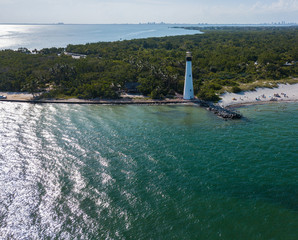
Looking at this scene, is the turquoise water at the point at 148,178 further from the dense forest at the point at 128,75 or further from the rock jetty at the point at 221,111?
the dense forest at the point at 128,75

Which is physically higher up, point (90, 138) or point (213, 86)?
point (213, 86)

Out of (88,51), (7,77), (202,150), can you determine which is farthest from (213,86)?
(88,51)

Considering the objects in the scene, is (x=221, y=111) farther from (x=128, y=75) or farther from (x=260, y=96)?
(x=128, y=75)

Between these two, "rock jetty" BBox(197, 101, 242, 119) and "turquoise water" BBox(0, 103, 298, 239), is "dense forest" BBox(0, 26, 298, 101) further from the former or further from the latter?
"turquoise water" BBox(0, 103, 298, 239)

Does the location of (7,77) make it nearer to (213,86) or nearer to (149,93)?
(149,93)

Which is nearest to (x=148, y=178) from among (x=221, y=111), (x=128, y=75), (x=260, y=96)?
(x=221, y=111)

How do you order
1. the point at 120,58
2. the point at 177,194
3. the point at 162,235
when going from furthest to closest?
the point at 120,58 < the point at 177,194 < the point at 162,235

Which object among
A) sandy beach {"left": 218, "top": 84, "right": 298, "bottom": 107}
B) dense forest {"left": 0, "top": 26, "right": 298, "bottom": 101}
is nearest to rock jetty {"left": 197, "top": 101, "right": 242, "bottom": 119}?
sandy beach {"left": 218, "top": 84, "right": 298, "bottom": 107}
